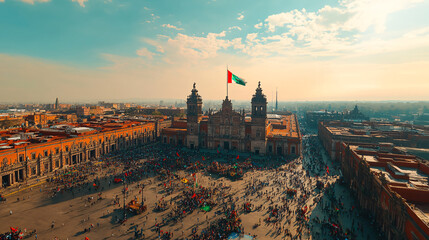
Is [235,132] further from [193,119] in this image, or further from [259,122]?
[193,119]

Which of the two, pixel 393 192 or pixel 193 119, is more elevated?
pixel 193 119

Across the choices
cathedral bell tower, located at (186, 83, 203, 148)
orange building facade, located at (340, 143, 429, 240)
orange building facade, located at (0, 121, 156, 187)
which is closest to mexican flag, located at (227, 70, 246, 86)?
cathedral bell tower, located at (186, 83, 203, 148)

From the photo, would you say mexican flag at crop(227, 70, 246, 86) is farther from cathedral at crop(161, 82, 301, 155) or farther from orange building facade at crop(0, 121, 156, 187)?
orange building facade at crop(0, 121, 156, 187)

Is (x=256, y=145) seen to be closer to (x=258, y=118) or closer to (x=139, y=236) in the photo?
(x=258, y=118)

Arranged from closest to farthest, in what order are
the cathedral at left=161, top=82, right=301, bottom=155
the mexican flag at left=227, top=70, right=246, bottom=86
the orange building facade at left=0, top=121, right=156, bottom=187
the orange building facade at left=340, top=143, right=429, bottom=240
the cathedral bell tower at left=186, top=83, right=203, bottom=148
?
the orange building facade at left=340, top=143, right=429, bottom=240, the orange building facade at left=0, top=121, right=156, bottom=187, the mexican flag at left=227, top=70, right=246, bottom=86, the cathedral at left=161, top=82, right=301, bottom=155, the cathedral bell tower at left=186, top=83, right=203, bottom=148

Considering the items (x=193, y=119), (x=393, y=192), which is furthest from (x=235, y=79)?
(x=393, y=192)

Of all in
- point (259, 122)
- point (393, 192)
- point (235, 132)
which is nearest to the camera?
point (393, 192)
